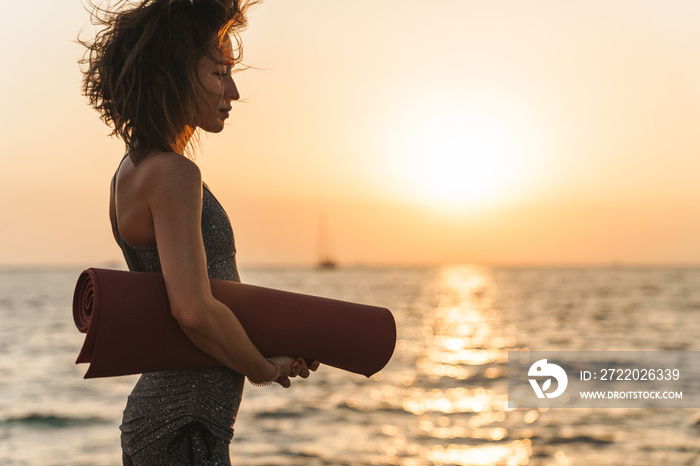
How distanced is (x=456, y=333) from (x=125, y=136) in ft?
90.5

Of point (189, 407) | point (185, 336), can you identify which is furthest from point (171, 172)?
point (189, 407)

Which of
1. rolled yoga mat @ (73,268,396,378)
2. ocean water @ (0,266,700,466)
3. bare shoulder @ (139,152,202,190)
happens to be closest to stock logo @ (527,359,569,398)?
ocean water @ (0,266,700,466)

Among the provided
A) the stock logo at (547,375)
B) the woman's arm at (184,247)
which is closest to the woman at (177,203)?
the woman's arm at (184,247)

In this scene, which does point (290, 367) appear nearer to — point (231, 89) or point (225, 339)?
point (225, 339)

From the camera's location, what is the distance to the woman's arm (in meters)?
1.64

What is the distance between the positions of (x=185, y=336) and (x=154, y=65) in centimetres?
60

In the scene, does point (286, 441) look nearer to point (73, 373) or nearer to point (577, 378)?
point (73, 373)

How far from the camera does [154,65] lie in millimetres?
1710

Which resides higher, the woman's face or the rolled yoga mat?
the woman's face

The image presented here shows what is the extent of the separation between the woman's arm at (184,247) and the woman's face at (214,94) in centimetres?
17

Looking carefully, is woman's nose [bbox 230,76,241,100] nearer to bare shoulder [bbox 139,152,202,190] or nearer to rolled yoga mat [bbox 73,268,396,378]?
bare shoulder [bbox 139,152,202,190]

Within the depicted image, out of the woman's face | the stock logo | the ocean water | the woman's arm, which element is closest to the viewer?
the woman's arm

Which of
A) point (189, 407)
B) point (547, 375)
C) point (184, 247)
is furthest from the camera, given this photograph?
point (547, 375)

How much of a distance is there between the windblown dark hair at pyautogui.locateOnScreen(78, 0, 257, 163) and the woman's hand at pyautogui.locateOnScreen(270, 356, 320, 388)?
1.80ft
